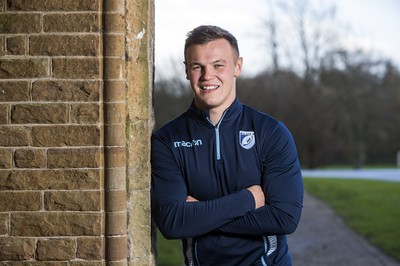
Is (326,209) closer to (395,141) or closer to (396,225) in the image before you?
(396,225)

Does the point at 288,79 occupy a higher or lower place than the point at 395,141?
higher

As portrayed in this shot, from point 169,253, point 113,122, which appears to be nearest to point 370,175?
point 169,253

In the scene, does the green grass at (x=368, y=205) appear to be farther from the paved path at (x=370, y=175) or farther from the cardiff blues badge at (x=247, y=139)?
the cardiff blues badge at (x=247, y=139)

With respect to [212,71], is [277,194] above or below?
below

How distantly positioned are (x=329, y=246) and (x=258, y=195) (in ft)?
28.0

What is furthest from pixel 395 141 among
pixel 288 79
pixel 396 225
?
pixel 396 225

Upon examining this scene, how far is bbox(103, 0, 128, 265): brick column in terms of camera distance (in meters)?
3.28

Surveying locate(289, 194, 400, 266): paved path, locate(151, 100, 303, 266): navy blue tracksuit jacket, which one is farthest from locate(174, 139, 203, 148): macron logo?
locate(289, 194, 400, 266): paved path

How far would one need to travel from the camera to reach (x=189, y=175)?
3365 millimetres

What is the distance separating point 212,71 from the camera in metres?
3.36

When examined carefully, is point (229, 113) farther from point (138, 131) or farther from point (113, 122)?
point (113, 122)

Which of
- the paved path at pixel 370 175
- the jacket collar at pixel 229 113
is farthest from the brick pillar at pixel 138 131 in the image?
the paved path at pixel 370 175

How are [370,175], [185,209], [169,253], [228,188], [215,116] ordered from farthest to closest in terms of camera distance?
1. [370,175]
2. [169,253]
3. [215,116]
4. [228,188]
5. [185,209]

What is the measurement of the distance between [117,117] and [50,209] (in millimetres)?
→ 581
